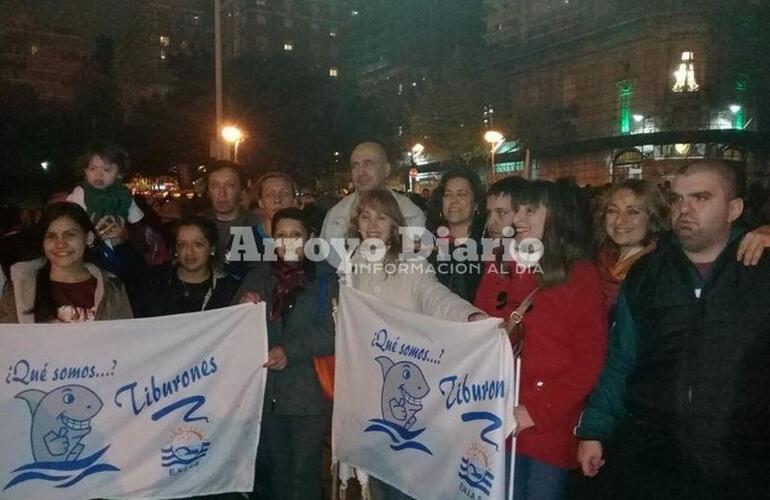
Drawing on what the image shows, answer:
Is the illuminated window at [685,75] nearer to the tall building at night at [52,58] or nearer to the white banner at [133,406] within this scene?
the white banner at [133,406]

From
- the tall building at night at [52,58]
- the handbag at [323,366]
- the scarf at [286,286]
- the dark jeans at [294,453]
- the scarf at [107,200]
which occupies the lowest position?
the dark jeans at [294,453]

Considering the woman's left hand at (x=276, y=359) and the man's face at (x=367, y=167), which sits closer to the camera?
the woman's left hand at (x=276, y=359)

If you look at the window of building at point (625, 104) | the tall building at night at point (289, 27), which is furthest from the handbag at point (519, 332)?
the tall building at night at point (289, 27)

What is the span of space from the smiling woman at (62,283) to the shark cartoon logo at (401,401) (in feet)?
5.16

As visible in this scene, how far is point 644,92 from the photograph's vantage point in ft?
147

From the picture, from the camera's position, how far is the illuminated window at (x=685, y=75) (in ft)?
138

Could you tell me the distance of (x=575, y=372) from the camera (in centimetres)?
325

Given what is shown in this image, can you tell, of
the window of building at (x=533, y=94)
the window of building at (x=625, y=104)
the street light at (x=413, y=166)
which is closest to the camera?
the street light at (x=413, y=166)

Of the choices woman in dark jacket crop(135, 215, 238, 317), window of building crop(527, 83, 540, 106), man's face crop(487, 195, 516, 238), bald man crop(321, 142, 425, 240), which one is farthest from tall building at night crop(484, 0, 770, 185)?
woman in dark jacket crop(135, 215, 238, 317)

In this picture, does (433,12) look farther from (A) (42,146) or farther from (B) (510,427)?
(B) (510,427)

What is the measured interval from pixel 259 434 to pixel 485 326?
5.53 feet

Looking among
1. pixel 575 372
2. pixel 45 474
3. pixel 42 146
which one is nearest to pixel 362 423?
pixel 575 372

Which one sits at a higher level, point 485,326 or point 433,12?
point 433,12

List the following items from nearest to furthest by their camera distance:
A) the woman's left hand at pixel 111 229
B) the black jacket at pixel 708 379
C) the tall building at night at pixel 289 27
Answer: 1. the black jacket at pixel 708 379
2. the woman's left hand at pixel 111 229
3. the tall building at night at pixel 289 27
